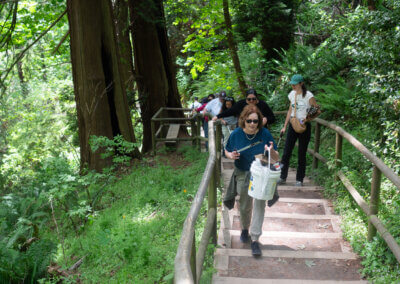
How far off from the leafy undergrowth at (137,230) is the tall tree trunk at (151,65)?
141 inches

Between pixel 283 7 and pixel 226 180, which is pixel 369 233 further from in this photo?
pixel 283 7

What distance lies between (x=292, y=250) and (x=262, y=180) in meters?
1.10

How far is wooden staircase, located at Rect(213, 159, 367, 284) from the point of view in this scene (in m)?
3.87

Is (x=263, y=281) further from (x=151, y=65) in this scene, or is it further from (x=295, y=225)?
(x=151, y=65)

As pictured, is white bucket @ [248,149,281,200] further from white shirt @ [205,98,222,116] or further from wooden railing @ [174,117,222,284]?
white shirt @ [205,98,222,116]

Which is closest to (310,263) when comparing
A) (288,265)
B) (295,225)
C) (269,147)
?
(288,265)

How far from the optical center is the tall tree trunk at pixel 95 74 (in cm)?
830

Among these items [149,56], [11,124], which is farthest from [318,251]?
[11,124]

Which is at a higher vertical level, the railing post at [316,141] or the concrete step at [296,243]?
the railing post at [316,141]

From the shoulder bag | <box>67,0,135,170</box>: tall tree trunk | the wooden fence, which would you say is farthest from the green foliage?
the wooden fence

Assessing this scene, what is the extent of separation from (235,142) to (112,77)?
551 centimetres

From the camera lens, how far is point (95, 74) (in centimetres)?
850

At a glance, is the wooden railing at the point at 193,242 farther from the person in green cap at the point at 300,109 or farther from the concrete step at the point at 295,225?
the person in green cap at the point at 300,109

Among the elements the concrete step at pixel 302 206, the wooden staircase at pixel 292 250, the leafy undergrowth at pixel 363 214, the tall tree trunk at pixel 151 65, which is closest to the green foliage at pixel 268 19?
the tall tree trunk at pixel 151 65
